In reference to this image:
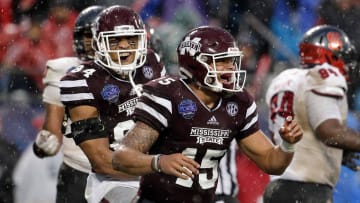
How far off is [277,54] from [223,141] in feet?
16.6

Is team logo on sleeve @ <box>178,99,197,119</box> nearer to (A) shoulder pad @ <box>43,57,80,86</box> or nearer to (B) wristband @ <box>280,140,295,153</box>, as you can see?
(B) wristband @ <box>280,140,295,153</box>

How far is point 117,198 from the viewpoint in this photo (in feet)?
16.3

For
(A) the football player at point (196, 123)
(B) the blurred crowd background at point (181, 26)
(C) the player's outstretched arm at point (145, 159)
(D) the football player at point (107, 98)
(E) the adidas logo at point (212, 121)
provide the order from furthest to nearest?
(B) the blurred crowd background at point (181, 26) < (D) the football player at point (107, 98) < (E) the adidas logo at point (212, 121) < (A) the football player at point (196, 123) < (C) the player's outstretched arm at point (145, 159)

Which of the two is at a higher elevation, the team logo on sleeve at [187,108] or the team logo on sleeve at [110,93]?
the team logo on sleeve at [187,108]

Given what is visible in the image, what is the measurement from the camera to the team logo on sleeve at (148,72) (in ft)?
16.8

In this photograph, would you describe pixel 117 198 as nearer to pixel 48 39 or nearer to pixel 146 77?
pixel 146 77

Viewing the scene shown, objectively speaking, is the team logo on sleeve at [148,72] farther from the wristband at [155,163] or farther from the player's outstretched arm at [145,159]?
the wristband at [155,163]

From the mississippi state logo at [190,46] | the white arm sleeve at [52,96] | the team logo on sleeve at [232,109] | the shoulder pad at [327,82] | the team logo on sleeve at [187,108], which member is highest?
the mississippi state logo at [190,46]

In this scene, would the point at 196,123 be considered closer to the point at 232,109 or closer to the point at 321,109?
the point at 232,109

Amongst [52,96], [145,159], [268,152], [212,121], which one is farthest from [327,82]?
[145,159]

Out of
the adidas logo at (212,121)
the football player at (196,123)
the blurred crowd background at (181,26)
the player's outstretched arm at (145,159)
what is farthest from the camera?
the blurred crowd background at (181,26)

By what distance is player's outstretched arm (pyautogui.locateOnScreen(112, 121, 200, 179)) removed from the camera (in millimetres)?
4078

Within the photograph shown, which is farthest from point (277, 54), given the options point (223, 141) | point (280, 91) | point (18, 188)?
point (223, 141)

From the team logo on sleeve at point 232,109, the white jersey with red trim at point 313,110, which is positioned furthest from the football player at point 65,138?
the team logo on sleeve at point 232,109
